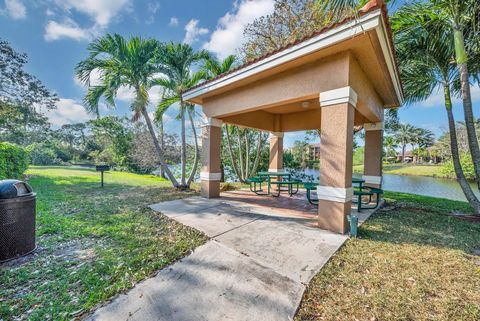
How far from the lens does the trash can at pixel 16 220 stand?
2.93m

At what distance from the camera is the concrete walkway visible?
81.4 inches

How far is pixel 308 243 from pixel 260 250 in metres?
0.94

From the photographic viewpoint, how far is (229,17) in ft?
28.4

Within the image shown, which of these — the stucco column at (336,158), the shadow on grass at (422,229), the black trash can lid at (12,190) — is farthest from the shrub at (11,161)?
the shadow on grass at (422,229)

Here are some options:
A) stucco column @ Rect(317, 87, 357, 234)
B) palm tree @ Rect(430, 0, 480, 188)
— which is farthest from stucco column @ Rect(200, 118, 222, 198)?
palm tree @ Rect(430, 0, 480, 188)

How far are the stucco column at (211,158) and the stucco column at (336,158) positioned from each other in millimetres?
3906

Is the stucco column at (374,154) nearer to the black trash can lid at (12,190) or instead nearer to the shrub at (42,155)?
the black trash can lid at (12,190)

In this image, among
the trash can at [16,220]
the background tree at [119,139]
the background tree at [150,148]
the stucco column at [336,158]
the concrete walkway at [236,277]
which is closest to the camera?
the concrete walkway at [236,277]

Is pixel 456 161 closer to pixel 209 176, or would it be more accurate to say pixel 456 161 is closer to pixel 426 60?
pixel 426 60

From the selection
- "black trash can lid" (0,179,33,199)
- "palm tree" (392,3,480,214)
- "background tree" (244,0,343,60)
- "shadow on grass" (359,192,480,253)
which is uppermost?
"background tree" (244,0,343,60)

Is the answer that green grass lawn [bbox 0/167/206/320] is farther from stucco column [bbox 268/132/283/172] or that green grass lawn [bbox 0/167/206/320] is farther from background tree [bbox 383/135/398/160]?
background tree [bbox 383/135/398/160]

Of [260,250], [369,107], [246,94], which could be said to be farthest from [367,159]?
[260,250]

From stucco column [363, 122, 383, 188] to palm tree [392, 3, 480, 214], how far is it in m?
1.87

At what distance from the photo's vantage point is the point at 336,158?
4.05 metres
